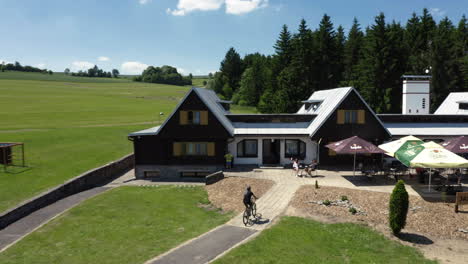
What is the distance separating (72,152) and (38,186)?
43.8ft

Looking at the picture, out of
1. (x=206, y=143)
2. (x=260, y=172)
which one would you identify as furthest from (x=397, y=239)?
(x=206, y=143)

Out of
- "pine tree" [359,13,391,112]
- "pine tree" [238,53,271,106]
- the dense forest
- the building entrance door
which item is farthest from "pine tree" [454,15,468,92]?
"pine tree" [238,53,271,106]

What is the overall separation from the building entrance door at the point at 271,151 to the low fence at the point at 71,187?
1465 cm

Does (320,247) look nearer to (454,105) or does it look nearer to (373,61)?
(454,105)

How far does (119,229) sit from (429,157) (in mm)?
19071

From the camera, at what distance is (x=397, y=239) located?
15172mm

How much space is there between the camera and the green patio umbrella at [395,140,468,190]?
19.4 meters

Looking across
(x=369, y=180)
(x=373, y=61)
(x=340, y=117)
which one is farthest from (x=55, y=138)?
(x=373, y=61)

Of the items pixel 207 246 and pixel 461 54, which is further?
pixel 461 54

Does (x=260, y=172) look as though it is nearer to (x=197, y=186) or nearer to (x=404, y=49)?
(x=197, y=186)

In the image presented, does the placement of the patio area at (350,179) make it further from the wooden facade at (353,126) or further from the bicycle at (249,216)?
the bicycle at (249,216)

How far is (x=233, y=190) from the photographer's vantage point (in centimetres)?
2300

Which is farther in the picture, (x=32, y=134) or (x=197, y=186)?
(x=32, y=134)

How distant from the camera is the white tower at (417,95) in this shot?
41.8 m
